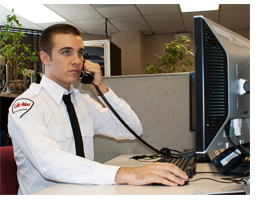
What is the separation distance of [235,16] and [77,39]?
4503mm

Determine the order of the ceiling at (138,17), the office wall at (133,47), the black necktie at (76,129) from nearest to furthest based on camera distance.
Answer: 1. the black necktie at (76,129)
2. the ceiling at (138,17)
3. the office wall at (133,47)

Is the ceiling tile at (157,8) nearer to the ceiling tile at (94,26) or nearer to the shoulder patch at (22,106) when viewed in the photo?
the ceiling tile at (94,26)

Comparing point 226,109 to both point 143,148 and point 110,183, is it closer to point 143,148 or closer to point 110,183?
point 110,183

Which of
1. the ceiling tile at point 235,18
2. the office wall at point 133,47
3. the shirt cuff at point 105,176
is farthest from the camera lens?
the office wall at point 133,47

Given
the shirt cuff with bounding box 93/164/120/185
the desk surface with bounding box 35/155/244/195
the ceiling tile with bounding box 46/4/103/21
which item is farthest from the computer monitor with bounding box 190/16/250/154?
the ceiling tile with bounding box 46/4/103/21

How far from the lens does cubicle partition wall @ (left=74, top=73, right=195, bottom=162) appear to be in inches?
60.7

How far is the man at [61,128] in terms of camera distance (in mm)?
758

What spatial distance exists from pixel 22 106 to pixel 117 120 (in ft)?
1.71

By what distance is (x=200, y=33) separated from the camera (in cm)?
63

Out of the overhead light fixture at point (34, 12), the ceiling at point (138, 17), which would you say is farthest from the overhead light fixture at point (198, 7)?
the overhead light fixture at point (34, 12)

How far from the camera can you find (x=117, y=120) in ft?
4.49

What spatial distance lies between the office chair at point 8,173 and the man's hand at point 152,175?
44 cm

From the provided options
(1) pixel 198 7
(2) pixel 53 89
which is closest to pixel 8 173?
(2) pixel 53 89

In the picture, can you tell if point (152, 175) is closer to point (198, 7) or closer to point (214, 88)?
point (214, 88)
